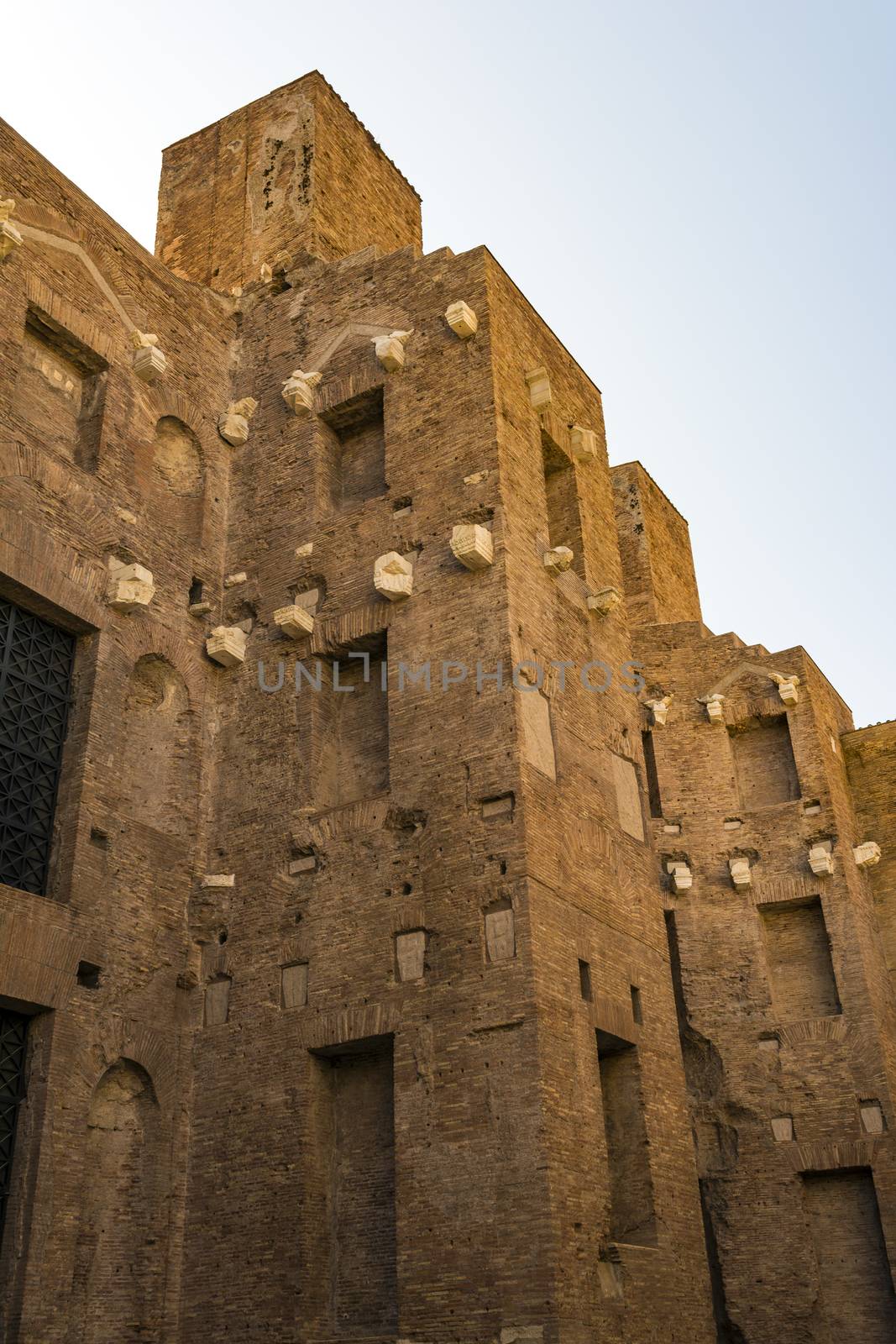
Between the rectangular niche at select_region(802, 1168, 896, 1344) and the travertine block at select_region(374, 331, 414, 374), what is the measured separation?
10.0 meters

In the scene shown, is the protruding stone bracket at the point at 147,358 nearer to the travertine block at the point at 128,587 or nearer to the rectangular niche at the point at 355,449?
the rectangular niche at the point at 355,449

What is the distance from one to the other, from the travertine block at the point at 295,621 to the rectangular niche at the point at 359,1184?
3.83 metres

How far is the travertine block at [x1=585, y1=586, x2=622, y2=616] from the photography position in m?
13.4

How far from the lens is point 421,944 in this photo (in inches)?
415

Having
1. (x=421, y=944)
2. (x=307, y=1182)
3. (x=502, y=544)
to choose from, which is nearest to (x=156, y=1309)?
(x=307, y=1182)

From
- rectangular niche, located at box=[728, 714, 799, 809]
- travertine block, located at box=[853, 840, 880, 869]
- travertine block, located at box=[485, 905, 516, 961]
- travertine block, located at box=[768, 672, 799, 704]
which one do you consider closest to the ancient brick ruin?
travertine block, located at box=[485, 905, 516, 961]

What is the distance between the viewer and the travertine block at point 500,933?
1016cm

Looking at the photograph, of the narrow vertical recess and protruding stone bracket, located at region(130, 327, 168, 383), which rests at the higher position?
protruding stone bracket, located at region(130, 327, 168, 383)

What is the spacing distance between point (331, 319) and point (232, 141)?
160 inches

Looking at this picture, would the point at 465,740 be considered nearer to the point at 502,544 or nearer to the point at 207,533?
the point at 502,544

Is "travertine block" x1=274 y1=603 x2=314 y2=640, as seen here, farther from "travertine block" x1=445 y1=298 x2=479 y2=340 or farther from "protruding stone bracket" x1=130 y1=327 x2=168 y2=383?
"travertine block" x1=445 y1=298 x2=479 y2=340

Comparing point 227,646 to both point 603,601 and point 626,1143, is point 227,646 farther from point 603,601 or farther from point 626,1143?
point 626,1143

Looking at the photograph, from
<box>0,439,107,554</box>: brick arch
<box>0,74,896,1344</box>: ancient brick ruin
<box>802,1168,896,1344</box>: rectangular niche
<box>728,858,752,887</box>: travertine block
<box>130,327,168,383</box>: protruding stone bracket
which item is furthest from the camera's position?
<box>728,858,752,887</box>: travertine block

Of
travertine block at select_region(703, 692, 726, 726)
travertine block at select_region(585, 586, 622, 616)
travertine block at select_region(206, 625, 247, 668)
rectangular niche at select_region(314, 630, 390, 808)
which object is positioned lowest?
rectangular niche at select_region(314, 630, 390, 808)
